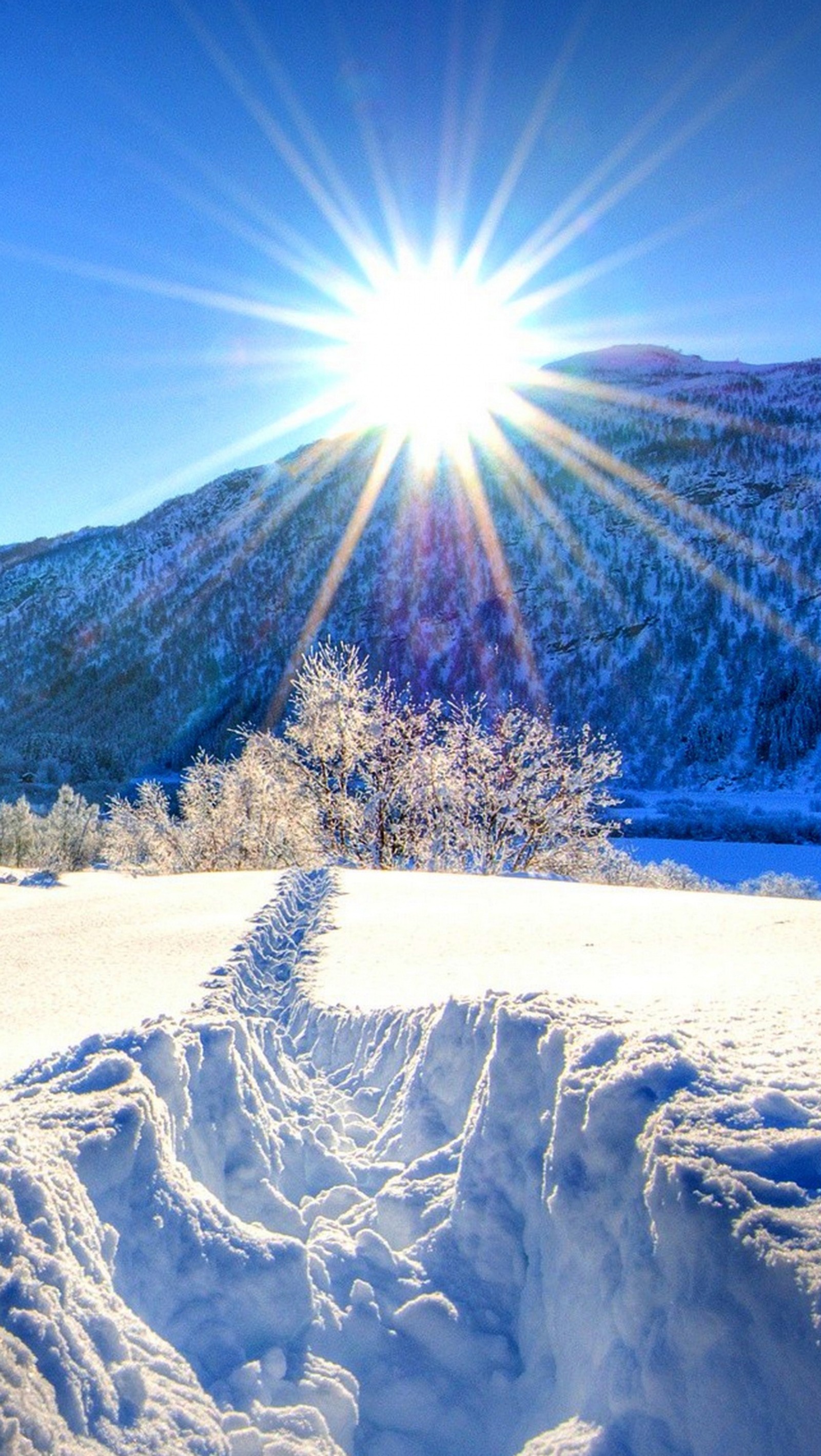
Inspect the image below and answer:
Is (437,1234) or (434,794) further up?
(437,1234)

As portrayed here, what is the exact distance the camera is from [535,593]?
71875mm

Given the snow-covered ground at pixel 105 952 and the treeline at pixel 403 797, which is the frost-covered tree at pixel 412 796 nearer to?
the treeline at pixel 403 797

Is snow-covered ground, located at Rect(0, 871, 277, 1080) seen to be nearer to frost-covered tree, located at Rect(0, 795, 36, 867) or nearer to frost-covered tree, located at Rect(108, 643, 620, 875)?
frost-covered tree, located at Rect(108, 643, 620, 875)

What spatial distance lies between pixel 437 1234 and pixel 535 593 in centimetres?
7086

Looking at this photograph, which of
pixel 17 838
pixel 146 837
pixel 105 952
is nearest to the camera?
pixel 105 952

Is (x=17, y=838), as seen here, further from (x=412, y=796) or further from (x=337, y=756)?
(x=412, y=796)

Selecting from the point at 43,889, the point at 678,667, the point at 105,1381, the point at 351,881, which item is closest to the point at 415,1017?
the point at 105,1381

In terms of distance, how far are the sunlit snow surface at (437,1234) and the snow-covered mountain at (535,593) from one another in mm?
51914

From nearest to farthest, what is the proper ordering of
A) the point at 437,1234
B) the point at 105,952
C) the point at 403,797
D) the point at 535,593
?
the point at 437,1234, the point at 105,952, the point at 403,797, the point at 535,593

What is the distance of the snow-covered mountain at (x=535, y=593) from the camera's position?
59344mm

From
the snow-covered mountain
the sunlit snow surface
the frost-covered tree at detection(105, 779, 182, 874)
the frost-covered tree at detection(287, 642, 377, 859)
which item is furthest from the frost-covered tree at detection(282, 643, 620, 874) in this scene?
the snow-covered mountain

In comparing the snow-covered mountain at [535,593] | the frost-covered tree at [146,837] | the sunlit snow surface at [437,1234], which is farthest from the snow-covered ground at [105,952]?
the snow-covered mountain at [535,593]

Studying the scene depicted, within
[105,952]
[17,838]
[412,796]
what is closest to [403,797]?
[412,796]

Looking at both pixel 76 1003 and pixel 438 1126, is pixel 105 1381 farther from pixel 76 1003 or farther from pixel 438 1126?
pixel 76 1003
